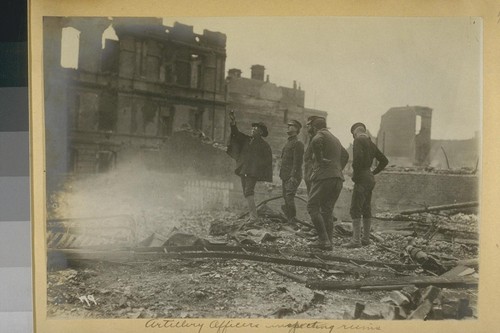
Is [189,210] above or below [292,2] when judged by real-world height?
below

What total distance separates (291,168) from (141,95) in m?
1.02

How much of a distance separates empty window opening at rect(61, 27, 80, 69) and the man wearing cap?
52.9 inches

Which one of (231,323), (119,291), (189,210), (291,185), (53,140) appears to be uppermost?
(53,140)

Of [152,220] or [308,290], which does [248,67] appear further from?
[308,290]

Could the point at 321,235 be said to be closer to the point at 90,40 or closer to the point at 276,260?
the point at 276,260

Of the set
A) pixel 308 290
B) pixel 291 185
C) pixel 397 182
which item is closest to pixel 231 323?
pixel 308 290

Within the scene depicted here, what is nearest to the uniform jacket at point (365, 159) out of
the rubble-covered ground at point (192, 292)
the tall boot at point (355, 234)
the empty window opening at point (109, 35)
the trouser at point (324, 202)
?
the trouser at point (324, 202)

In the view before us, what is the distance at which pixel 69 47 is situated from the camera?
2.35 meters

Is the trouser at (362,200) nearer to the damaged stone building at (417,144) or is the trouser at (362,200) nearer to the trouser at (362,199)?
the trouser at (362,199)

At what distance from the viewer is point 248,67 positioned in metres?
2.38

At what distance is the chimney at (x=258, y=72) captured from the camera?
2.38 meters

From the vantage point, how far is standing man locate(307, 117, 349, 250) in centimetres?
244

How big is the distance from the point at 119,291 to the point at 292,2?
1.99 m

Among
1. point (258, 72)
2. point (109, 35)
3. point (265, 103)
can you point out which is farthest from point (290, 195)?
point (109, 35)
